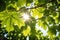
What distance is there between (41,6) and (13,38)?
2.85 meters

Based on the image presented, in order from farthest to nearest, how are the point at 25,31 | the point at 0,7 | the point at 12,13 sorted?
1. the point at 0,7
2. the point at 25,31
3. the point at 12,13

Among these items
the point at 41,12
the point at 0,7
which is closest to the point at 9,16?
the point at 41,12

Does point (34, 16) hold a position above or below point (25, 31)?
above

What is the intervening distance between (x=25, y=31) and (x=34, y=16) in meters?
0.53

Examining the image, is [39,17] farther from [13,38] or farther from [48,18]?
[13,38]

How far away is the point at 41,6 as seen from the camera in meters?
3.50

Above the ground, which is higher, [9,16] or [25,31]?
[9,16]

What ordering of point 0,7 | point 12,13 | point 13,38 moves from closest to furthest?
point 12,13 < point 0,7 < point 13,38

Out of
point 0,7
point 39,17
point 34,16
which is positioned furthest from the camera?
point 0,7

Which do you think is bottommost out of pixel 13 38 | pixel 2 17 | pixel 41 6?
pixel 13 38

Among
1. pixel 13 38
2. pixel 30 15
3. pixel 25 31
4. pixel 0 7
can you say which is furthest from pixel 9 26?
pixel 13 38

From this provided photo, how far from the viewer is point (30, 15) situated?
326cm

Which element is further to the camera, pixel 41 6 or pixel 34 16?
pixel 41 6

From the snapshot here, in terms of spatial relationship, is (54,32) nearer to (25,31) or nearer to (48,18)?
(48,18)
